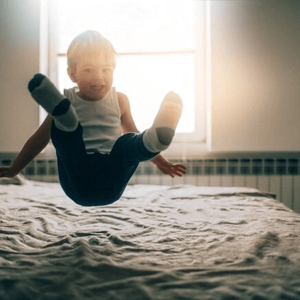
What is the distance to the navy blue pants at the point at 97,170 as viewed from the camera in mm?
1042

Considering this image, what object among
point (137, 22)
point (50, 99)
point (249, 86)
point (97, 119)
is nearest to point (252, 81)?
point (249, 86)

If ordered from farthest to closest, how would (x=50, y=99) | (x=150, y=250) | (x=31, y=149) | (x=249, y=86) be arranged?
(x=249, y=86)
(x=31, y=149)
(x=150, y=250)
(x=50, y=99)

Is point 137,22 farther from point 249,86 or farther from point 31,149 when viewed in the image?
point 31,149

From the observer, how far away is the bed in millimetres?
751

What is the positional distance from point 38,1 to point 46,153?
1044mm

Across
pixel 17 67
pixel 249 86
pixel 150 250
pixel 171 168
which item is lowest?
pixel 150 250

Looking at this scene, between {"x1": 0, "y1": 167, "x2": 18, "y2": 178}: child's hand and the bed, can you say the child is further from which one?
the bed

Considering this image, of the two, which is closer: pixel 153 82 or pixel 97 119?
pixel 97 119

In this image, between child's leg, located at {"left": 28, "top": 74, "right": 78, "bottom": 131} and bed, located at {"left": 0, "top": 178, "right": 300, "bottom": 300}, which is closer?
bed, located at {"left": 0, "top": 178, "right": 300, "bottom": 300}

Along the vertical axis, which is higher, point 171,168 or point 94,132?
point 94,132

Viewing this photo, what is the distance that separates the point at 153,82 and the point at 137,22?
1.46 ft

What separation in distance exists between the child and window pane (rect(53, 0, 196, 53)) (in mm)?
1665

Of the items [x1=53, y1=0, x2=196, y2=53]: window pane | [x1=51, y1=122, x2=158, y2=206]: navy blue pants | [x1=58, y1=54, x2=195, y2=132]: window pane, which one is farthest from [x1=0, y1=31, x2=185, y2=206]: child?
[x1=53, y1=0, x2=196, y2=53]: window pane

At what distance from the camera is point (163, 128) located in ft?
3.05
